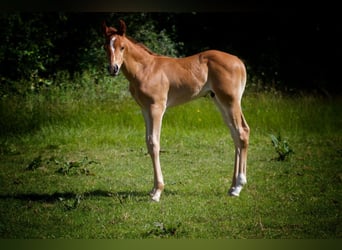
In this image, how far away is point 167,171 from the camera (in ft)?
20.2

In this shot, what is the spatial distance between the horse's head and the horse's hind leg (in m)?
0.87

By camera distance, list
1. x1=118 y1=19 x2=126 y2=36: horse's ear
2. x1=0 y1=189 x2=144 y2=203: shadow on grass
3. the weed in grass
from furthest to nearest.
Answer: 1. the weed in grass
2. x1=0 y1=189 x2=144 y2=203: shadow on grass
3. x1=118 y1=19 x2=126 y2=36: horse's ear

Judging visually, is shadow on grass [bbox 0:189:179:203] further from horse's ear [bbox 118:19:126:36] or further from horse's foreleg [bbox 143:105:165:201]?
horse's ear [bbox 118:19:126:36]

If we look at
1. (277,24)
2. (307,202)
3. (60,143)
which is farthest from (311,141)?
(60,143)

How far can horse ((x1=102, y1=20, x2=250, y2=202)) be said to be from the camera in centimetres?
593

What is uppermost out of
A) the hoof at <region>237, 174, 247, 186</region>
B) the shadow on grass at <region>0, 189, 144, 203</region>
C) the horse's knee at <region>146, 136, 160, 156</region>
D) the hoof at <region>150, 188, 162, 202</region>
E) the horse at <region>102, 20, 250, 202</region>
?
the horse at <region>102, 20, 250, 202</region>

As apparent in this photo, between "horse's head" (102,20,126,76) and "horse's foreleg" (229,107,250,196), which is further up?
"horse's head" (102,20,126,76)

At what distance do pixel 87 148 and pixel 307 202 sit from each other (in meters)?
1.86

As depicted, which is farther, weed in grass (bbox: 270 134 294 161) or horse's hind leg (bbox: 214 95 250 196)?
weed in grass (bbox: 270 134 294 161)

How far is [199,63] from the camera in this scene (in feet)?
20.0

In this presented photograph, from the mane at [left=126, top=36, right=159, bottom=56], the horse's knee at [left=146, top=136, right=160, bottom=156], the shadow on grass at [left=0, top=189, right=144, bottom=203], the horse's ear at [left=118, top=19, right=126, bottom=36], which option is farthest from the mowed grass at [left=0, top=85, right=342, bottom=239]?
the horse's ear at [left=118, top=19, right=126, bottom=36]

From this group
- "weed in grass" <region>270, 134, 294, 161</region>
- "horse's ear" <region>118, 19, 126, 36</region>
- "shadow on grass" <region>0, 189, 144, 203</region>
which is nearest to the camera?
"horse's ear" <region>118, 19, 126, 36</region>

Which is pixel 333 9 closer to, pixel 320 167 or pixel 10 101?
pixel 320 167

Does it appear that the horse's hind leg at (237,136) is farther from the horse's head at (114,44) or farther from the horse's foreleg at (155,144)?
the horse's head at (114,44)
